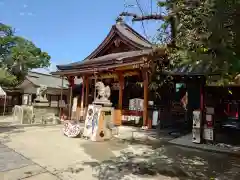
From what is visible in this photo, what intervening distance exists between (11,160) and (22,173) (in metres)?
1.23

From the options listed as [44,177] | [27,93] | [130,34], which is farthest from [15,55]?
[44,177]

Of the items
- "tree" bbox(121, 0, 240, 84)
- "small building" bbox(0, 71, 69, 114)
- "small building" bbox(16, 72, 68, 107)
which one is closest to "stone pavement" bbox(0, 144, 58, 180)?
"tree" bbox(121, 0, 240, 84)

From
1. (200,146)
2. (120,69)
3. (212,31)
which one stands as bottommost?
(200,146)

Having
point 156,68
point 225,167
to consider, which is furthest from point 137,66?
point 225,167

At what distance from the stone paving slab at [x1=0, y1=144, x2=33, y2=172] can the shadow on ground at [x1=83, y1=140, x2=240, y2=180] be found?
5.64 ft

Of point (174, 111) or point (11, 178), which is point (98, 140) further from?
point (174, 111)

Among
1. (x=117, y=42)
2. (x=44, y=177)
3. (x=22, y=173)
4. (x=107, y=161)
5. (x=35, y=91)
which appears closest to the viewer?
(x=44, y=177)

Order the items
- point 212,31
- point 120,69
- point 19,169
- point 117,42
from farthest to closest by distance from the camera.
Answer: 1. point 117,42
2. point 120,69
3. point 19,169
4. point 212,31

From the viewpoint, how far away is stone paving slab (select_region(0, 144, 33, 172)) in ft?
17.0

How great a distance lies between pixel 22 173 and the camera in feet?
15.6

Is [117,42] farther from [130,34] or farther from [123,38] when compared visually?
[130,34]

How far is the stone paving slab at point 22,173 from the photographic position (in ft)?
14.8

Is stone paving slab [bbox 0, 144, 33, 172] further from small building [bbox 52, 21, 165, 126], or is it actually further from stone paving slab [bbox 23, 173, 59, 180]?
small building [bbox 52, 21, 165, 126]

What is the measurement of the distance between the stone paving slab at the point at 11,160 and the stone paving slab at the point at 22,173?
251mm
